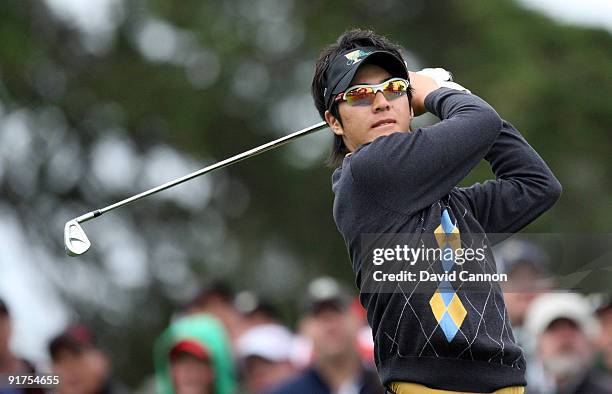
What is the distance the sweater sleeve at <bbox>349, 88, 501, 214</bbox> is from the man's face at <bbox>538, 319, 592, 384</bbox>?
240 centimetres

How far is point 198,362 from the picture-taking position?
6652 millimetres

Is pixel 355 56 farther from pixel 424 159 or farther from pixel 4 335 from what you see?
pixel 4 335

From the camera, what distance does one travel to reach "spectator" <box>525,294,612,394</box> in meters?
6.36

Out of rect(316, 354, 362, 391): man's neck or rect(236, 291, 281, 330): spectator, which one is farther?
rect(236, 291, 281, 330): spectator

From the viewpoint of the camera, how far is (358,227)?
4.30 m

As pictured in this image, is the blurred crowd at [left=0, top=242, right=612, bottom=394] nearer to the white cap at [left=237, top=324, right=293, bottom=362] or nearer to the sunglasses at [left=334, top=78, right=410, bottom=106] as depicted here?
the white cap at [left=237, top=324, right=293, bottom=362]

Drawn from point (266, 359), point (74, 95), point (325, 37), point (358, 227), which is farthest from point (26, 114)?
point (358, 227)

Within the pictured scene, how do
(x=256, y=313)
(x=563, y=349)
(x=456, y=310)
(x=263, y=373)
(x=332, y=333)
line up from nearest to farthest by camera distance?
(x=456, y=310) → (x=563, y=349) → (x=332, y=333) → (x=263, y=373) → (x=256, y=313)

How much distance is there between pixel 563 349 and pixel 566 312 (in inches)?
8.1

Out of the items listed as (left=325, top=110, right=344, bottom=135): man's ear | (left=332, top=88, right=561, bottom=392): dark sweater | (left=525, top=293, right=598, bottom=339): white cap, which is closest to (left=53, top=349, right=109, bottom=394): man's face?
(left=525, top=293, right=598, bottom=339): white cap

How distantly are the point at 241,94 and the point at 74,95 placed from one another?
2.08 metres

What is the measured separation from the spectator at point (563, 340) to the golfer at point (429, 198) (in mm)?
2040

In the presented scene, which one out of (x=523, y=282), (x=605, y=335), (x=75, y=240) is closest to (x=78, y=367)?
(x=75, y=240)

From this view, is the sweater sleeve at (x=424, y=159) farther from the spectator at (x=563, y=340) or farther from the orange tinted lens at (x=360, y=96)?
the spectator at (x=563, y=340)
